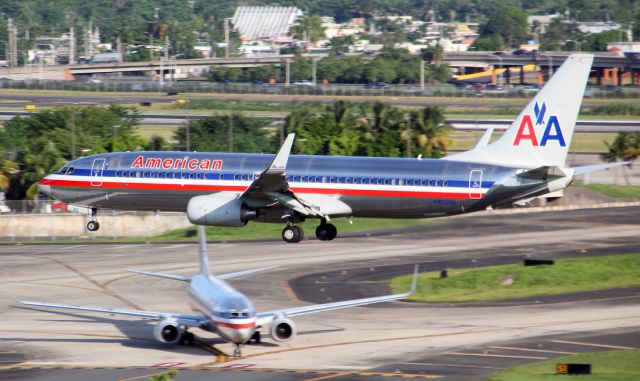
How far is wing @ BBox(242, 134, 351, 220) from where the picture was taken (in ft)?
188

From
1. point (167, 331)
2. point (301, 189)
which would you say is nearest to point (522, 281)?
point (301, 189)

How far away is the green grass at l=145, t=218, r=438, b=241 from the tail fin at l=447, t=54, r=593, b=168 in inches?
1237

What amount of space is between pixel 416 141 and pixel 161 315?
67397 millimetres

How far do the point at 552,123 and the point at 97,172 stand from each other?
26.6 meters

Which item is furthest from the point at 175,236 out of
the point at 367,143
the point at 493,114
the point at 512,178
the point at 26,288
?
the point at 493,114

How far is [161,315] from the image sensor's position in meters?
55.5

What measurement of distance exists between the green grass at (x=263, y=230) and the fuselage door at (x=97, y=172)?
24840 mm

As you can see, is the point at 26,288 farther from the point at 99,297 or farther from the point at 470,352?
the point at 470,352

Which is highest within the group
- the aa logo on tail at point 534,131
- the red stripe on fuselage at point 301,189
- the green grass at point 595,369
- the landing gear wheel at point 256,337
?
the aa logo on tail at point 534,131

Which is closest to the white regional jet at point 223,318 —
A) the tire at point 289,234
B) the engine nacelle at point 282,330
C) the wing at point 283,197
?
the engine nacelle at point 282,330

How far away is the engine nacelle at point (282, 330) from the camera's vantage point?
5247 cm

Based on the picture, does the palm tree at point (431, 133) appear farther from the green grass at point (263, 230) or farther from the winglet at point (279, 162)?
the winglet at point (279, 162)

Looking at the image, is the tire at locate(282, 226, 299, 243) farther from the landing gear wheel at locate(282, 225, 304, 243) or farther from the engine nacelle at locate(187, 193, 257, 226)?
the engine nacelle at locate(187, 193, 257, 226)

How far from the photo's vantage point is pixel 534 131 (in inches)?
2395
